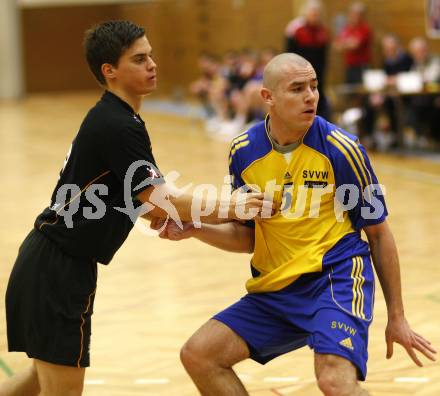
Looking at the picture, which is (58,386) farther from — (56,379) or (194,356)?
(194,356)

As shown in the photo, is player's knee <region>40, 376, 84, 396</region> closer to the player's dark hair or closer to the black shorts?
the black shorts

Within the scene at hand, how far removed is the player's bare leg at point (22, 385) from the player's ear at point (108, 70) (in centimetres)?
139

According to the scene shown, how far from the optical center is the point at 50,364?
3.64 meters

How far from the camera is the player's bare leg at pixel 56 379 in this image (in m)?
3.63

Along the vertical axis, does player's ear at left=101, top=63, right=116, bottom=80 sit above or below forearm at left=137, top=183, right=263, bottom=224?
above

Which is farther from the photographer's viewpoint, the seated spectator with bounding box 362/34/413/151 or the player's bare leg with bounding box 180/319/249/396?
the seated spectator with bounding box 362/34/413/151

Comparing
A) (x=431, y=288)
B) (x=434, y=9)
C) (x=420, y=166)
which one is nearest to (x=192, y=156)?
(x=420, y=166)

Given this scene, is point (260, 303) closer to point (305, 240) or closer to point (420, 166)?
point (305, 240)

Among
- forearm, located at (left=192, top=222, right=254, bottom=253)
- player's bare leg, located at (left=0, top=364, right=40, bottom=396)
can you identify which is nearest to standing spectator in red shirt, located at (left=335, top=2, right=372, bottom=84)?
forearm, located at (left=192, top=222, right=254, bottom=253)

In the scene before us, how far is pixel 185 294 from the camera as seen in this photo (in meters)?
6.58

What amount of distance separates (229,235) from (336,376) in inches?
37.1

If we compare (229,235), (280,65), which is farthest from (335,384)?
(280,65)

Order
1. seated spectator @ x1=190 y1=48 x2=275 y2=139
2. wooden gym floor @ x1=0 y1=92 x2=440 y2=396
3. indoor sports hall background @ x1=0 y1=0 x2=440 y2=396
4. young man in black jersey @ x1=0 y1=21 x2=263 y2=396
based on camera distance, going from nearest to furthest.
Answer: young man in black jersey @ x1=0 y1=21 x2=263 y2=396
wooden gym floor @ x1=0 y1=92 x2=440 y2=396
indoor sports hall background @ x1=0 y1=0 x2=440 y2=396
seated spectator @ x1=190 y1=48 x2=275 y2=139

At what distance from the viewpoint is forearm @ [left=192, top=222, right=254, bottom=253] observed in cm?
399
